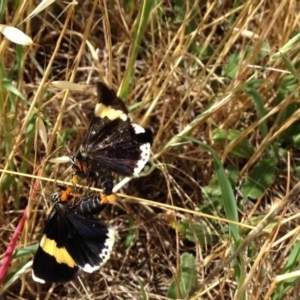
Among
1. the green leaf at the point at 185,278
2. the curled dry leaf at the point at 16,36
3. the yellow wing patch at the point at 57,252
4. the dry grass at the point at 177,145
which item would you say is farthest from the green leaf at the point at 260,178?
the curled dry leaf at the point at 16,36

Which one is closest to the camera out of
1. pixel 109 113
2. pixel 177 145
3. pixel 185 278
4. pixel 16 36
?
pixel 16 36

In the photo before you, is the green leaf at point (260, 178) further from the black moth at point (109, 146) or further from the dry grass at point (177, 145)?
the black moth at point (109, 146)

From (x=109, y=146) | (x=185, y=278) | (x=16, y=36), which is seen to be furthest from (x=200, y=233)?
(x=16, y=36)

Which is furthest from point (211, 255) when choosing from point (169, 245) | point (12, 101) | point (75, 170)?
point (12, 101)

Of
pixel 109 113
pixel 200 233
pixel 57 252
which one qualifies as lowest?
pixel 200 233

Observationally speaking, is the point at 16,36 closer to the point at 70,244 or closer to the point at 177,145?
the point at 70,244

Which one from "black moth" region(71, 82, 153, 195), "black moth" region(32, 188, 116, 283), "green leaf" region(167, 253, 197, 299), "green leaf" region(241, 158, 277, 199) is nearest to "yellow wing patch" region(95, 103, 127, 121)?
"black moth" region(71, 82, 153, 195)
